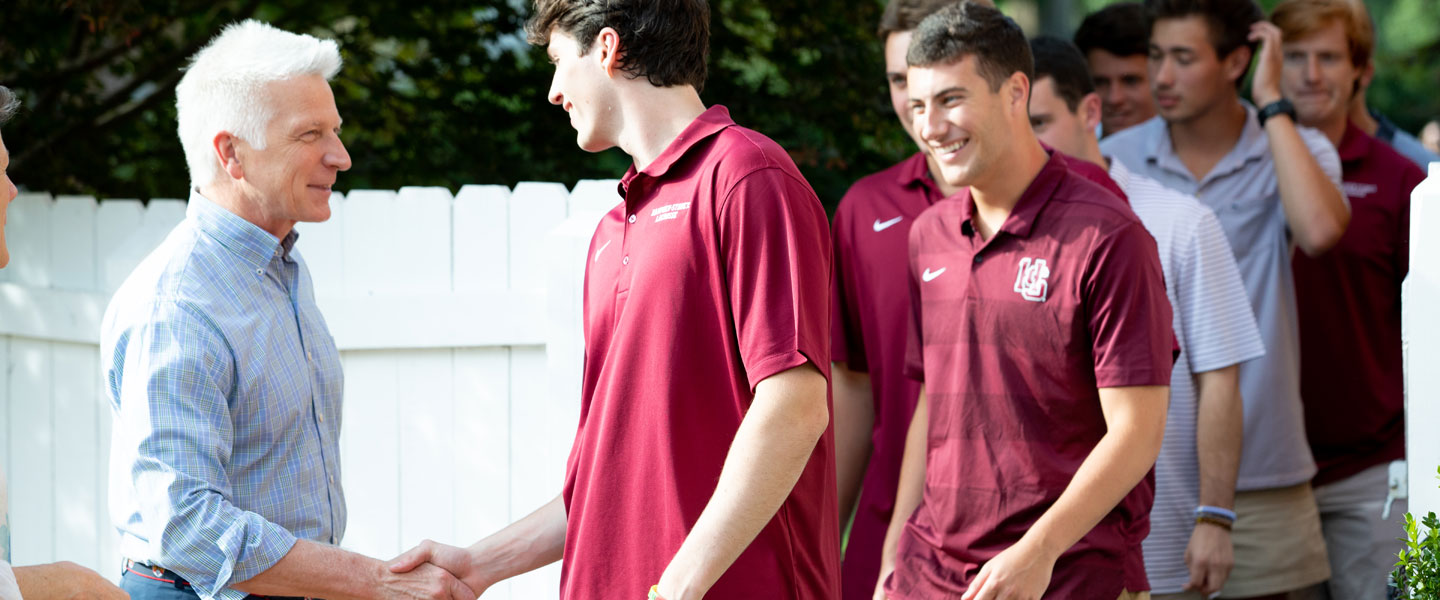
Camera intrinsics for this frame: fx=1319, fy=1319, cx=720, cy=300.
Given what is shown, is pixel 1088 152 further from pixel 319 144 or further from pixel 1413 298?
pixel 319 144

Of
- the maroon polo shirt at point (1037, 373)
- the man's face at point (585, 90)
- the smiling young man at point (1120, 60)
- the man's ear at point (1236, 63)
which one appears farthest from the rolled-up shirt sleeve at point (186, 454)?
the smiling young man at point (1120, 60)

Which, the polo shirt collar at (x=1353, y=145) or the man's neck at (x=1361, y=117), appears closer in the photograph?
the polo shirt collar at (x=1353, y=145)

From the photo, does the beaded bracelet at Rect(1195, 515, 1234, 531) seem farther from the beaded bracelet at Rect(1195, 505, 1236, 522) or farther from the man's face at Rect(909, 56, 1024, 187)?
the man's face at Rect(909, 56, 1024, 187)

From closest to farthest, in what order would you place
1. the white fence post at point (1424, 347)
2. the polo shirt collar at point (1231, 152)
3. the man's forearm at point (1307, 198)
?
the white fence post at point (1424, 347) → the man's forearm at point (1307, 198) → the polo shirt collar at point (1231, 152)

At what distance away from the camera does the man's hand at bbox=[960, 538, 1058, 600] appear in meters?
2.66

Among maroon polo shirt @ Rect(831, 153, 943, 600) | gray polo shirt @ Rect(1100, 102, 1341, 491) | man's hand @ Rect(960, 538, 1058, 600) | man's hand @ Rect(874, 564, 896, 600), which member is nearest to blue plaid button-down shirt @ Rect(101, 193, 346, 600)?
man's hand @ Rect(874, 564, 896, 600)

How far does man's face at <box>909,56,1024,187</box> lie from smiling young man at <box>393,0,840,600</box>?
33.8 inches

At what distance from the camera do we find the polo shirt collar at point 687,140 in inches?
89.8

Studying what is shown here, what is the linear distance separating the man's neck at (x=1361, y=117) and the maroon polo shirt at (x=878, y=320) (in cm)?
238

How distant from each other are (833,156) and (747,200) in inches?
133

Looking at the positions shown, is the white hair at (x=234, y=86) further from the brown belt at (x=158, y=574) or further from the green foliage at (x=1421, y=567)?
the green foliage at (x=1421, y=567)

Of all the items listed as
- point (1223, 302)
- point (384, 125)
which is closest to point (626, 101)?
point (1223, 302)

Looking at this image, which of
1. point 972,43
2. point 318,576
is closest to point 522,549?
point 318,576

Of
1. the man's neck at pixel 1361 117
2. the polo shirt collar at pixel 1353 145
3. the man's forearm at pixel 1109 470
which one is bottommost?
the man's forearm at pixel 1109 470
